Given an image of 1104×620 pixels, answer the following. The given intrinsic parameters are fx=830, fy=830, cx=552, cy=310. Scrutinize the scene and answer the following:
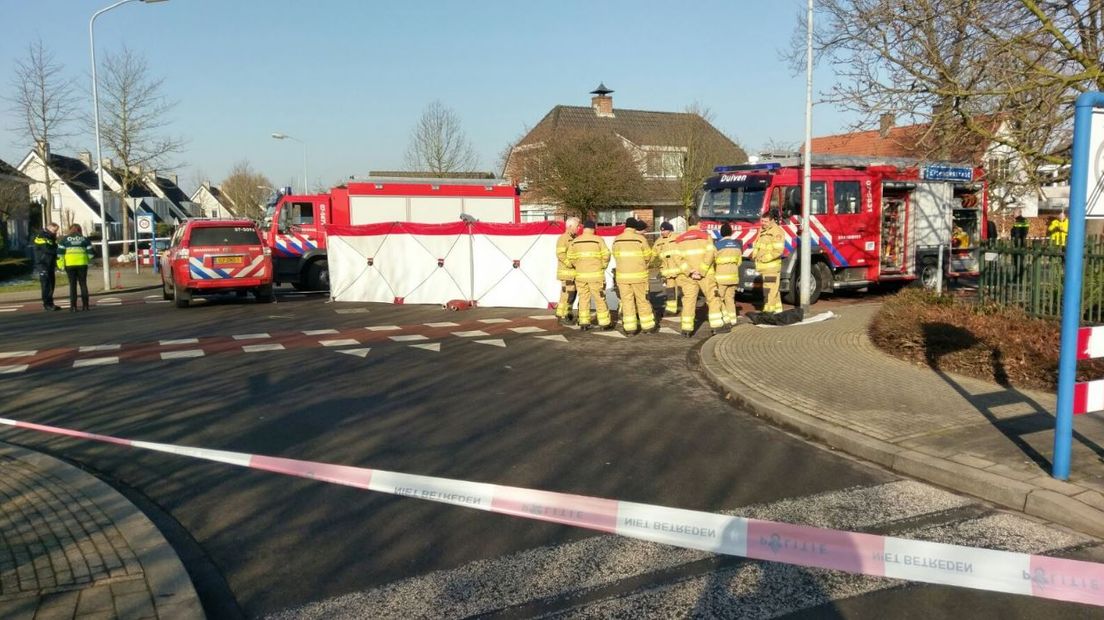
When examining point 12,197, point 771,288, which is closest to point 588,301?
point 771,288

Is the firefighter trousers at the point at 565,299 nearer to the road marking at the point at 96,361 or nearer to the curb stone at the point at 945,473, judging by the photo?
the curb stone at the point at 945,473

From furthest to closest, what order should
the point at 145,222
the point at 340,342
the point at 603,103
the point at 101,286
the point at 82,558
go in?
1. the point at 603,103
2. the point at 145,222
3. the point at 101,286
4. the point at 340,342
5. the point at 82,558

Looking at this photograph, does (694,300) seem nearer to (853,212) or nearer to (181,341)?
(853,212)

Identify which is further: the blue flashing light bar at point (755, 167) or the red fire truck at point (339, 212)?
the red fire truck at point (339, 212)

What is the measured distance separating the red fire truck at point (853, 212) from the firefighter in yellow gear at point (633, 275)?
149 inches

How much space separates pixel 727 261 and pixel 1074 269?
716 centimetres

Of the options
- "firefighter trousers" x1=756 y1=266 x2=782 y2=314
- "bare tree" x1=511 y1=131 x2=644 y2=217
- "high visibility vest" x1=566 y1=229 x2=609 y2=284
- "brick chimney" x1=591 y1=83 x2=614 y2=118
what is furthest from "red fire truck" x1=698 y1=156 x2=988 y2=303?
"brick chimney" x1=591 y1=83 x2=614 y2=118

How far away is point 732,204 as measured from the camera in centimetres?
1614

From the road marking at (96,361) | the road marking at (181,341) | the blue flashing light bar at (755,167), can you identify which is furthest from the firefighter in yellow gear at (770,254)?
the road marking at (96,361)

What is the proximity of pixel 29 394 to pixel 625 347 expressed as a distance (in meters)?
7.18

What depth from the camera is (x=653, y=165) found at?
38344mm

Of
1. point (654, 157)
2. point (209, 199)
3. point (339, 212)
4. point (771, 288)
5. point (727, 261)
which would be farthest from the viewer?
point (209, 199)

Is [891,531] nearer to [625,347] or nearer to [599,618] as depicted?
[599,618]

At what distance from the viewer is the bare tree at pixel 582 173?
3247 cm
